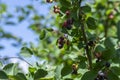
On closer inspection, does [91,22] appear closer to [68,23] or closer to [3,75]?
[68,23]

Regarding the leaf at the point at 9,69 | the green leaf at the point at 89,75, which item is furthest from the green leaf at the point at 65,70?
the leaf at the point at 9,69

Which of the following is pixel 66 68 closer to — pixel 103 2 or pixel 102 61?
pixel 102 61

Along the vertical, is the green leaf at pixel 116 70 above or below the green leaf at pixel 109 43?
below

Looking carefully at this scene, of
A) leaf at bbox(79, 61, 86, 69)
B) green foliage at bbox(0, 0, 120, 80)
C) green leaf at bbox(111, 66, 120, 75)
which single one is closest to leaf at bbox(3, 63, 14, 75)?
green foliage at bbox(0, 0, 120, 80)

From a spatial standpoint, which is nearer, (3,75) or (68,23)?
(3,75)

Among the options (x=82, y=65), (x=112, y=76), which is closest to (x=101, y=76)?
(x=112, y=76)

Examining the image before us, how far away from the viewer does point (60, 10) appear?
2242 mm

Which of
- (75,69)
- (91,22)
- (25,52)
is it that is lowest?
(75,69)

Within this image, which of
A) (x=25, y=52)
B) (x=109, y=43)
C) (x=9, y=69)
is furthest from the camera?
(x=25, y=52)

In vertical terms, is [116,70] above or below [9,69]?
below

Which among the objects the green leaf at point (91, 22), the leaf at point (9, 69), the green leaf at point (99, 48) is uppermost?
the green leaf at point (91, 22)

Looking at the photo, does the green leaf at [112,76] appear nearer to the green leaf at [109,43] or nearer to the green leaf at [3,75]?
the green leaf at [109,43]

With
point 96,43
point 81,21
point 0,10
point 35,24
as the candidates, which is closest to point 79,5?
point 81,21

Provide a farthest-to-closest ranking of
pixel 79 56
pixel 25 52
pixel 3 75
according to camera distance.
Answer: pixel 25 52 → pixel 79 56 → pixel 3 75
